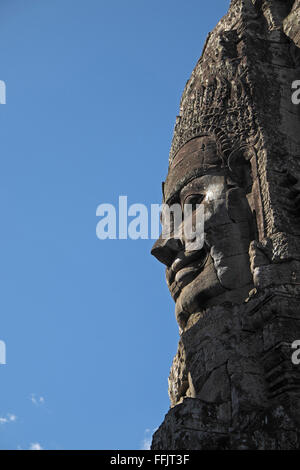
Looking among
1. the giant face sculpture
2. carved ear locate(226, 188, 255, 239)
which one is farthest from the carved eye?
carved ear locate(226, 188, 255, 239)

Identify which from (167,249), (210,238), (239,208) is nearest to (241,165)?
(239,208)

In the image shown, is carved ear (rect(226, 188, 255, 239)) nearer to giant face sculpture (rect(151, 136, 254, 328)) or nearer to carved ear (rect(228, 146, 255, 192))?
giant face sculpture (rect(151, 136, 254, 328))

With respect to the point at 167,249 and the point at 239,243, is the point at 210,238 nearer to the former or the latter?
the point at 239,243

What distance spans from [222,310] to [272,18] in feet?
17.7

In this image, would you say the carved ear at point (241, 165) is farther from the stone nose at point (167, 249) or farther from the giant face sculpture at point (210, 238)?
the stone nose at point (167, 249)

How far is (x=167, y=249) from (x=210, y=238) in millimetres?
761

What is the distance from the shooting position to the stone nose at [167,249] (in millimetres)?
11219

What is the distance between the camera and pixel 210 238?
35.2 ft

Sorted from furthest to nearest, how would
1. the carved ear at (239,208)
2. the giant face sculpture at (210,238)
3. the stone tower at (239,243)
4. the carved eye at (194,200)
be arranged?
the carved eye at (194,200) → the carved ear at (239,208) → the giant face sculpture at (210,238) → the stone tower at (239,243)

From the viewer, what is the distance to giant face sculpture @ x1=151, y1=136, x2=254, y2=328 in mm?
10383

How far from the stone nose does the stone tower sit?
15 mm

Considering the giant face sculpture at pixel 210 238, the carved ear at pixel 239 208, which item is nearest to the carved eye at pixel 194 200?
the giant face sculpture at pixel 210 238

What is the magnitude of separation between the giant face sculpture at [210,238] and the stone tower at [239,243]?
15 mm
